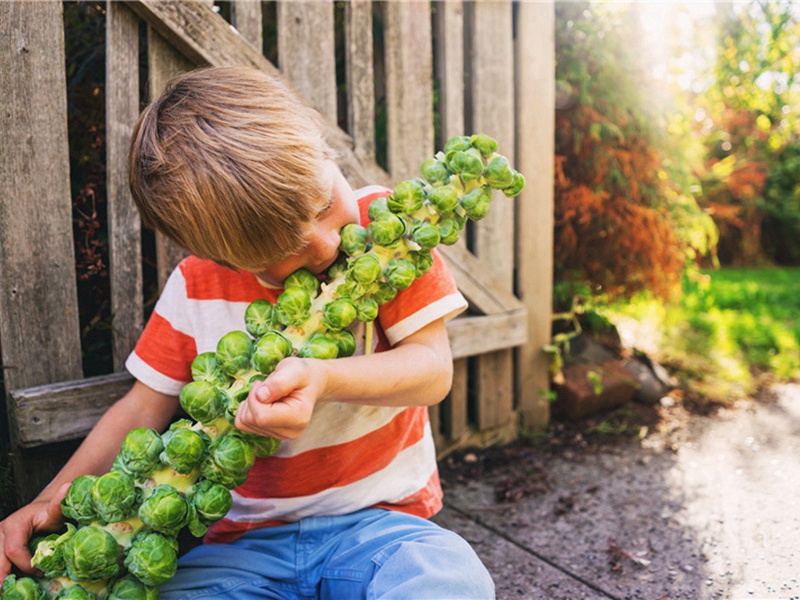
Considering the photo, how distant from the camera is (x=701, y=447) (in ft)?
10.2

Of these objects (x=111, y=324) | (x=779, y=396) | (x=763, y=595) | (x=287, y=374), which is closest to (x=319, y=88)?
(x=111, y=324)

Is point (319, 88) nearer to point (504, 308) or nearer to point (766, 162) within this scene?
point (504, 308)

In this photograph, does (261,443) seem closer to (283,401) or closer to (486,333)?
(283,401)

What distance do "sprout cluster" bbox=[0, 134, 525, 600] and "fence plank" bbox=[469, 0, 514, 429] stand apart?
1380mm

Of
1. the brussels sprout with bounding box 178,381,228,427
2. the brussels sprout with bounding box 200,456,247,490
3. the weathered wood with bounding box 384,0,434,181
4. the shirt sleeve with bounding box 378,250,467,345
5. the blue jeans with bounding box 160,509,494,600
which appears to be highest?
the weathered wood with bounding box 384,0,434,181

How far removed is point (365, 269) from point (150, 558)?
76 centimetres

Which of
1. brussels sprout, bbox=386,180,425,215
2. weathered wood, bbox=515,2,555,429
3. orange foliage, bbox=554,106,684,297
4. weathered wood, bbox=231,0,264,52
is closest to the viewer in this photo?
brussels sprout, bbox=386,180,425,215

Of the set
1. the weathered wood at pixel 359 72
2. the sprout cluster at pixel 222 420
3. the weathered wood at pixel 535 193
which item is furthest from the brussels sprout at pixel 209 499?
the weathered wood at pixel 535 193

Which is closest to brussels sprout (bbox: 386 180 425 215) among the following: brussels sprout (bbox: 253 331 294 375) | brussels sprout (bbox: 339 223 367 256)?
brussels sprout (bbox: 339 223 367 256)

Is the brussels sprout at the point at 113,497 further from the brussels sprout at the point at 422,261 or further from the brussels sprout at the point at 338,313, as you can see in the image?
the brussels sprout at the point at 422,261

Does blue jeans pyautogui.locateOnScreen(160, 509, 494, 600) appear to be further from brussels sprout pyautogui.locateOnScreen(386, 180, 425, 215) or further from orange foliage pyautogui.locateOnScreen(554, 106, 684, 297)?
orange foliage pyautogui.locateOnScreen(554, 106, 684, 297)

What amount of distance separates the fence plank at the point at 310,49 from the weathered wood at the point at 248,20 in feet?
0.29

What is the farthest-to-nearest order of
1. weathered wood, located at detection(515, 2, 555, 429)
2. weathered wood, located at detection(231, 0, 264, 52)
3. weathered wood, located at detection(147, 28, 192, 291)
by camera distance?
1. weathered wood, located at detection(515, 2, 555, 429)
2. weathered wood, located at detection(231, 0, 264, 52)
3. weathered wood, located at detection(147, 28, 192, 291)

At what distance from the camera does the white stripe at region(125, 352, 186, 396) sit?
71.7 inches
